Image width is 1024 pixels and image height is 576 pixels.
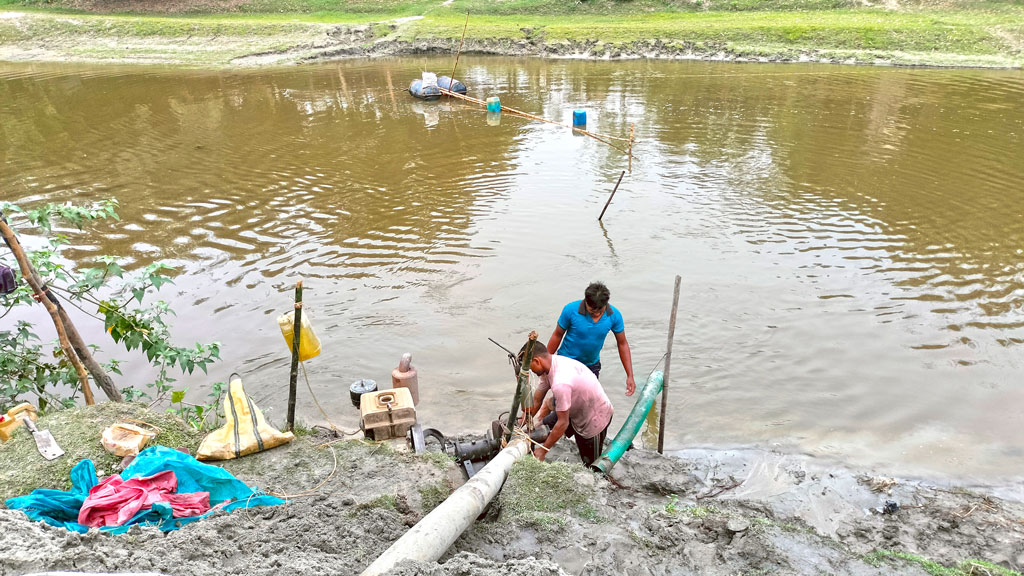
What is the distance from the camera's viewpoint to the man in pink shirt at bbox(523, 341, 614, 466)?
497cm

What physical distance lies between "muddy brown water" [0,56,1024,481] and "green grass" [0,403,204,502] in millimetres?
1655

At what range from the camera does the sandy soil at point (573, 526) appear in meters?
3.31

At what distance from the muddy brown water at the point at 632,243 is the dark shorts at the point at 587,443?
117 cm

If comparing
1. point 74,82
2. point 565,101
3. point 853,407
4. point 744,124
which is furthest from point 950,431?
point 74,82

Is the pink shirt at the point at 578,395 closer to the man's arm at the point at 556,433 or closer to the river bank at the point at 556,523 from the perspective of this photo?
the man's arm at the point at 556,433

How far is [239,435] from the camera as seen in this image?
477 cm

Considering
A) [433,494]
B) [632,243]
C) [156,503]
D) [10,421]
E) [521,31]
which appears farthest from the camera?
[521,31]

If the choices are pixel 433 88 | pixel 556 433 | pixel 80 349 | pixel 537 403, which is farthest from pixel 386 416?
pixel 433 88

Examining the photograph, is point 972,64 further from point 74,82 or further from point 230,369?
point 74,82

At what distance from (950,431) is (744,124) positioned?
1216cm

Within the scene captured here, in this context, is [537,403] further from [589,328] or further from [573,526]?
[573,526]

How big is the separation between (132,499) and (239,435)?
1.00m

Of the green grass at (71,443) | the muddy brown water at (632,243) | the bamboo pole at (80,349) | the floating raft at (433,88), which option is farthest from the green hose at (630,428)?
the floating raft at (433,88)

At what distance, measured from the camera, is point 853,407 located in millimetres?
6727
